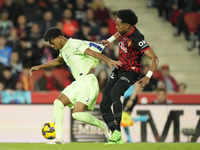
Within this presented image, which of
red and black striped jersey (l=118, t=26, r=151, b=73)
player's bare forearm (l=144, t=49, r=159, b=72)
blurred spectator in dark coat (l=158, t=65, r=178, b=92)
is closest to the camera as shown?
player's bare forearm (l=144, t=49, r=159, b=72)

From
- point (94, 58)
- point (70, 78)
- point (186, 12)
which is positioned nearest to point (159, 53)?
point (186, 12)

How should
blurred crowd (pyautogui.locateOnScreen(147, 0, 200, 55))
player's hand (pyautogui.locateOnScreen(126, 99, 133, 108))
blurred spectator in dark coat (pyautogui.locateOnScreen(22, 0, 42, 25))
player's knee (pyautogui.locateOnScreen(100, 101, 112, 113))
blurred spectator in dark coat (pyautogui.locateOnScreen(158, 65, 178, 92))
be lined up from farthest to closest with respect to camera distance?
blurred crowd (pyautogui.locateOnScreen(147, 0, 200, 55)) < blurred spectator in dark coat (pyautogui.locateOnScreen(22, 0, 42, 25)) < blurred spectator in dark coat (pyautogui.locateOnScreen(158, 65, 178, 92)) < player's hand (pyautogui.locateOnScreen(126, 99, 133, 108)) < player's knee (pyautogui.locateOnScreen(100, 101, 112, 113))

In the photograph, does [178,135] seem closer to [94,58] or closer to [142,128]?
[142,128]

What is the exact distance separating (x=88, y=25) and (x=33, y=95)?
10.0 ft

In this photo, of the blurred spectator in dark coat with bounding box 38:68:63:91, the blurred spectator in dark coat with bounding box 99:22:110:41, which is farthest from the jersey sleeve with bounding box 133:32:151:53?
the blurred spectator in dark coat with bounding box 99:22:110:41

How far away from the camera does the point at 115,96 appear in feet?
23.7

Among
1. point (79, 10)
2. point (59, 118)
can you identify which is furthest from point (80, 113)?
point (79, 10)

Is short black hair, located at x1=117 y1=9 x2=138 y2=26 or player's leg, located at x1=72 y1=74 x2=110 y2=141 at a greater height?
short black hair, located at x1=117 y1=9 x2=138 y2=26

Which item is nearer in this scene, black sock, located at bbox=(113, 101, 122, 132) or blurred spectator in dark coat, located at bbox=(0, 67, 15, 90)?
black sock, located at bbox=(113, 101, 122, 132)

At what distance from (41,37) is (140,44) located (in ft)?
19.4

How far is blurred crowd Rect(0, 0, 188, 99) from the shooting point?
38.1 ft

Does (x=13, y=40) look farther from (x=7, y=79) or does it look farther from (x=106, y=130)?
(x=106, y=130)

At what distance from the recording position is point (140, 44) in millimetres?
7191

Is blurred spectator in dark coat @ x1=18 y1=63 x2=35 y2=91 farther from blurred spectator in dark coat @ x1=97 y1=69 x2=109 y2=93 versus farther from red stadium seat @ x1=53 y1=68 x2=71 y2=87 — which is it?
blurred spectator in dark coat @ x1=97 y1=69 x2=109 y2=93
